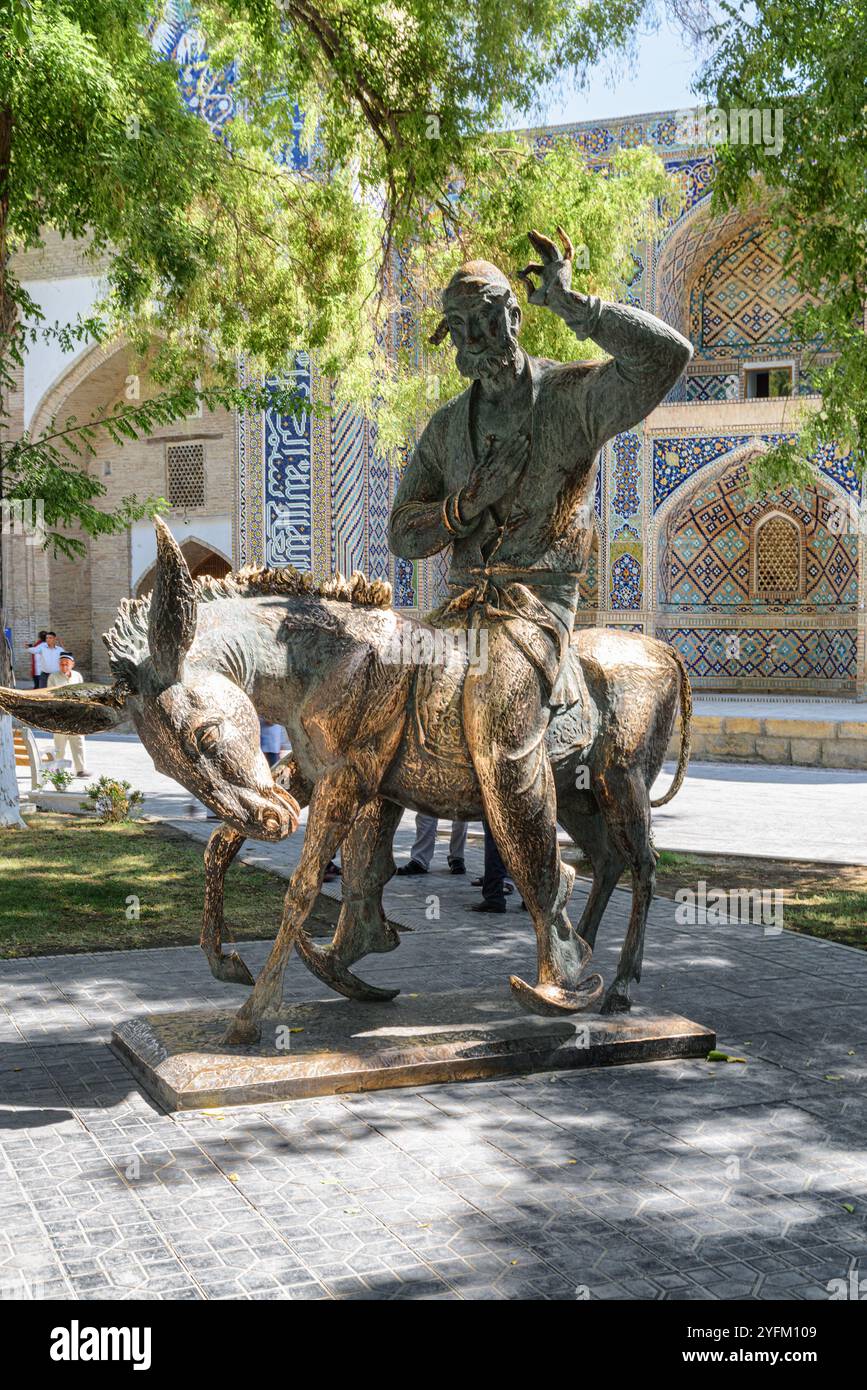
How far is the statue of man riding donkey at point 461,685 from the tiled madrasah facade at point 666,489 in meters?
13.9

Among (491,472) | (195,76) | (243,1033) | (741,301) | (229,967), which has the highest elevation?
(195,76)

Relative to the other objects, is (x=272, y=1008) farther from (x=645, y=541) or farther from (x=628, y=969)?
(x=645, y=541)

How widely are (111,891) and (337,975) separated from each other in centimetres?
361

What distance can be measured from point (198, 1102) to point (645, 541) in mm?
17183

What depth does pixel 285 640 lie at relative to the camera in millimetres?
3922

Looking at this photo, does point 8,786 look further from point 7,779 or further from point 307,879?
point 307,879

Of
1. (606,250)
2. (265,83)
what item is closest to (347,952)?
(606,250)

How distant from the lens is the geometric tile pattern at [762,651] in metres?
21.0

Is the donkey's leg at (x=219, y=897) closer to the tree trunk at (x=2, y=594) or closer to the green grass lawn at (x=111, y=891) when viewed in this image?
the green grass lawn at (x=111, y=891)

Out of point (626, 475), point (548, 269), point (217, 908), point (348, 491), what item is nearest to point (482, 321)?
point (548, 269)

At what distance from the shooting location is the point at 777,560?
856 inches

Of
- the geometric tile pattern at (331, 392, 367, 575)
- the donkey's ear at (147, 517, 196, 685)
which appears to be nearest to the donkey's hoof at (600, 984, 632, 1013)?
the donkey's ear at (147, 517, 196, 685)

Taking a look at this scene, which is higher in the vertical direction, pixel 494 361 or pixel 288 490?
pixel 288 490

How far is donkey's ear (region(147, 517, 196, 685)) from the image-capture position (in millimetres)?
3455
